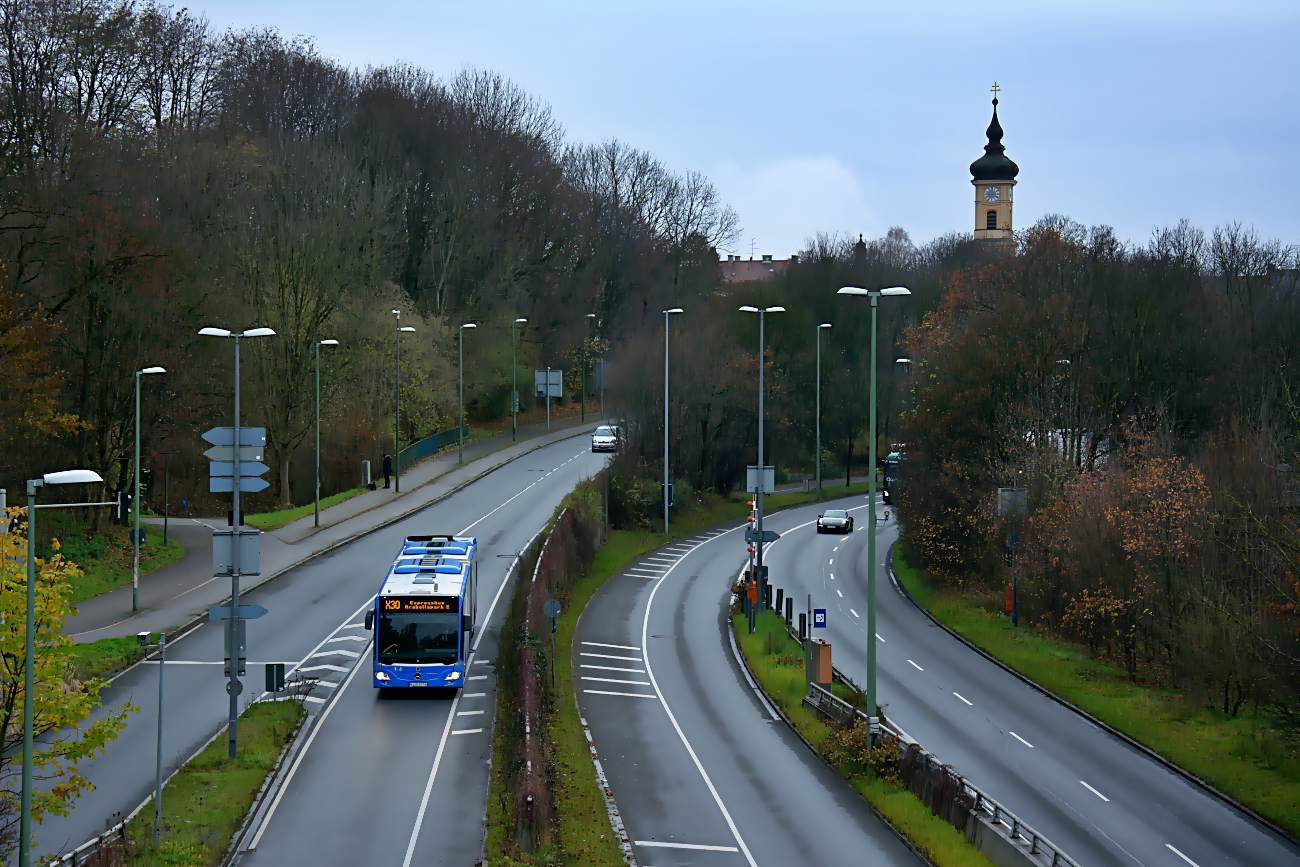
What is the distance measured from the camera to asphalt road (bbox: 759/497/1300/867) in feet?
73.7

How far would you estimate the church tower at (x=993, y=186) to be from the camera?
140750 mm

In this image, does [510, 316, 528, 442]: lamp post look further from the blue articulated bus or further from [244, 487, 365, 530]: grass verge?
the blue articulated bus

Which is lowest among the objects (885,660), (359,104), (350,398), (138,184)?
(885,660)

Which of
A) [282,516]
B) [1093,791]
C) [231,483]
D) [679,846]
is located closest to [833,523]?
[282,516]

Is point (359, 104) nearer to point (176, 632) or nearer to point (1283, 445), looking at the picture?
point (176, 632)

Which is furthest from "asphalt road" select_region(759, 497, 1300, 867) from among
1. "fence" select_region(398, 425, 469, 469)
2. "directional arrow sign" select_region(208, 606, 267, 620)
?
"fence" select_region(398, 425, 469, 469)

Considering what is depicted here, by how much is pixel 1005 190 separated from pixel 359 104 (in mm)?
90397

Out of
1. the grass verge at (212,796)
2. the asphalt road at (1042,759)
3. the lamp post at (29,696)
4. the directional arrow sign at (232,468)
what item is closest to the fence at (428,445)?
the asphalt road at (1042,759)

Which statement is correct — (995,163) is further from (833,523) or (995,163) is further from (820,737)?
(820,737)

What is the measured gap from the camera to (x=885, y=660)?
123 ft

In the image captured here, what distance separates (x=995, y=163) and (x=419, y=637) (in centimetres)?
12577

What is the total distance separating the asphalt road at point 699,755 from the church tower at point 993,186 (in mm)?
108361

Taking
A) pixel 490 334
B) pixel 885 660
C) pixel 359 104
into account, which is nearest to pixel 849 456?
pixel 490 334

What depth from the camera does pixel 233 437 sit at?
26.4 meters
